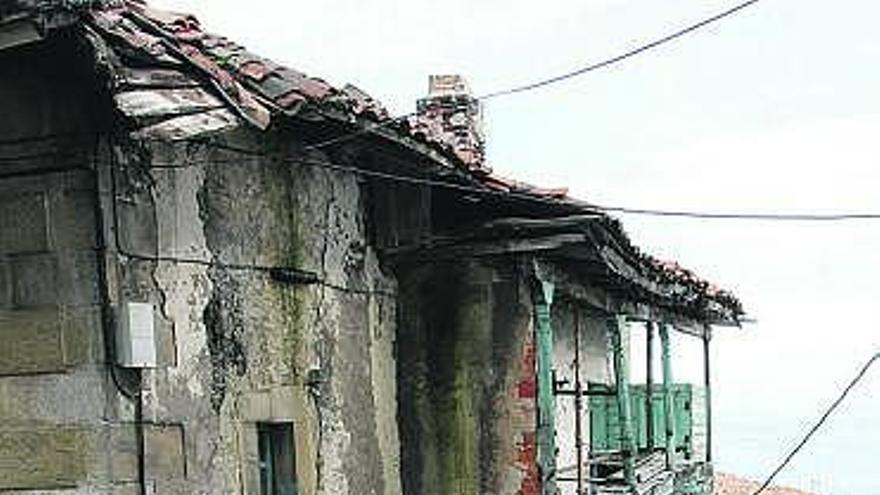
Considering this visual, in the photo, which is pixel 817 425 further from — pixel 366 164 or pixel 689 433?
pixel 689 433

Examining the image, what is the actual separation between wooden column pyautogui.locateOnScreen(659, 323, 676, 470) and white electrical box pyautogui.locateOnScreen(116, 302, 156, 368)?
7.76 meters

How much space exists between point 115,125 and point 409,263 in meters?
3.55

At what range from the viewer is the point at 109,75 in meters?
5.77

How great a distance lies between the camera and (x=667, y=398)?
14.0 meters

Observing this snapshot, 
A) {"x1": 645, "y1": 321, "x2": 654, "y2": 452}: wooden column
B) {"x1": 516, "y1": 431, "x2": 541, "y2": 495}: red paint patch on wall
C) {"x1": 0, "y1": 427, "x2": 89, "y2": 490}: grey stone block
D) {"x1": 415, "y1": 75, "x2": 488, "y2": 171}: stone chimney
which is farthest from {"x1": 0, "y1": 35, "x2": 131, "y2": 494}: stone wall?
{"x1": 415, "y1": 75, "x2": 488, "y2": 171}: stone chimney

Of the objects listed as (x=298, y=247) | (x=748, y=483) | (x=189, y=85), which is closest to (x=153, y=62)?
(x=189, y=85)

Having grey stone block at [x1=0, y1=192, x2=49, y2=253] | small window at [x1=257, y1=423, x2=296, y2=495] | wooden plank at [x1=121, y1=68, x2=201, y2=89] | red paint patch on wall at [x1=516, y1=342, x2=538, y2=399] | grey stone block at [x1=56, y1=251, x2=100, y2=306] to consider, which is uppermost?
wooden plank at [x1=121, y1=68, x2=201, y2=89]

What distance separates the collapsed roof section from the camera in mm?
5707

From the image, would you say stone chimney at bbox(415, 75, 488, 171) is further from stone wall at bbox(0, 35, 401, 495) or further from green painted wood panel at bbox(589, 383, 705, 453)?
stone wall at bbox(0, 35, 401, 495)

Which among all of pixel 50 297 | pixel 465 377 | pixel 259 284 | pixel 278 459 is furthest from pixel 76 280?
pixel 465 377

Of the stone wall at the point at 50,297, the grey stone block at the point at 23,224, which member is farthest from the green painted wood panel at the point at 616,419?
A: the grey stone block at the point at 23,224

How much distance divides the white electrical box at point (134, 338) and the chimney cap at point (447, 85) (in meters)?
7.59

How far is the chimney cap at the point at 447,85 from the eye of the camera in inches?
551

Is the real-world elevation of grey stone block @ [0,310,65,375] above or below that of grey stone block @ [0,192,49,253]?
below
